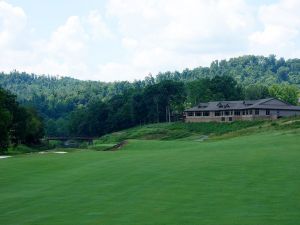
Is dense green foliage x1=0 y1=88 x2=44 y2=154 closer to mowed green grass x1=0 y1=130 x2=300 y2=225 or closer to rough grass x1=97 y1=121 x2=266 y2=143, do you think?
→ rough grass x1=97 y1=121 x2=266 y2=143

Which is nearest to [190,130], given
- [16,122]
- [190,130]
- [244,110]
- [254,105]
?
[190,130]

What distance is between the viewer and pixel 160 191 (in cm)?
2016

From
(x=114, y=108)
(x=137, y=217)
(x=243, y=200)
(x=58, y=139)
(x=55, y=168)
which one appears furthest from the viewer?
(x=114, y=108)

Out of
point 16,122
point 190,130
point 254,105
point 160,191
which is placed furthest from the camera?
point 254,105

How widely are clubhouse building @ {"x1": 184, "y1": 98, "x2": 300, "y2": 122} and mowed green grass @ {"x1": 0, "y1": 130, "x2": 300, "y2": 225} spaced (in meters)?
71.6

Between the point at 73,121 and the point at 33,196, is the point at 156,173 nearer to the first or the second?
the point at 33,196

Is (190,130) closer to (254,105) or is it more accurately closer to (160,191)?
(254,105)

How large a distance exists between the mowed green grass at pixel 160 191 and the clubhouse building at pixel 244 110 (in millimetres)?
71609

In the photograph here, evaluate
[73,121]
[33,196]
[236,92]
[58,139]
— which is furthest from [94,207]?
[73,121]

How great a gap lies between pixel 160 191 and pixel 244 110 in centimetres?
8765

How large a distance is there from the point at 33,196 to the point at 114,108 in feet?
422

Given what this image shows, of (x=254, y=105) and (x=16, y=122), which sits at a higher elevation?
(x=254, y=105)

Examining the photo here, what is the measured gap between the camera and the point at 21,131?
8425 cm

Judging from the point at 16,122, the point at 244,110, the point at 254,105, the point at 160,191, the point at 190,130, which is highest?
the point at 254,105
